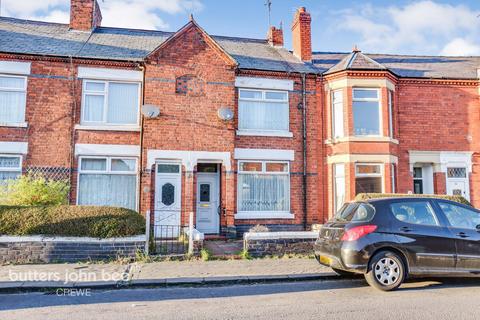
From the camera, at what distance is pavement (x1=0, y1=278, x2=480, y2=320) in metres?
5.07

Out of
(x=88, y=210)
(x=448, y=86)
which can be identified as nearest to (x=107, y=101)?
(x=88, y=210)

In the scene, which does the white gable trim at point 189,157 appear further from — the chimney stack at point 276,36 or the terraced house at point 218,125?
the chimney stack at point 276,36

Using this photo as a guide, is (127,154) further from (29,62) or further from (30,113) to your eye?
(29,62)

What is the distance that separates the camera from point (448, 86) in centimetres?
1466

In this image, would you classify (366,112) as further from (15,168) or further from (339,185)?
(15,168)

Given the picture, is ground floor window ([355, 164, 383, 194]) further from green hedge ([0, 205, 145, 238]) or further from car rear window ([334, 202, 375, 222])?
green hedge ([0, 205, 145, 238])

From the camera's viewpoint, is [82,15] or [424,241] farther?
[82,15]

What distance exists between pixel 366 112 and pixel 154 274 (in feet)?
32.0

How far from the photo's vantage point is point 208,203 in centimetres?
1323

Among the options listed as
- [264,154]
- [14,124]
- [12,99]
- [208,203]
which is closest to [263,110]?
[264,154]

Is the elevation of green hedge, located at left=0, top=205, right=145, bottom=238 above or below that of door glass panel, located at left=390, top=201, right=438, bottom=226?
below

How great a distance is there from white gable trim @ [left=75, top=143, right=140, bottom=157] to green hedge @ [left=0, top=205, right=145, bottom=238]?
13.0 ft

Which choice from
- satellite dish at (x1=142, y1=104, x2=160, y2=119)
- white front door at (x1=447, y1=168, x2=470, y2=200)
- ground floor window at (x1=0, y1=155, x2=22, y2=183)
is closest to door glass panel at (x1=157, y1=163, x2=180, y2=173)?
satellite dish at (x1=142, y1=104, x2=160, y2=119)

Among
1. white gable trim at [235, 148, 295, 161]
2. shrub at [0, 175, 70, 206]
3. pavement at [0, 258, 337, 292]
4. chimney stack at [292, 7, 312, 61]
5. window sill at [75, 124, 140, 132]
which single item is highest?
chimney stack at [292, 7, 312, 61]
